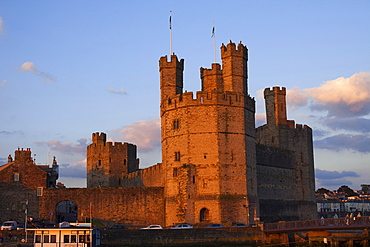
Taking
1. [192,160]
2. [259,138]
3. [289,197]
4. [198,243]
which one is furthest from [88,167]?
[198,243]

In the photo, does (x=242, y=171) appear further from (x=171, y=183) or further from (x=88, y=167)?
(x=88, y=167)

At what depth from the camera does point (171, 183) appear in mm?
53719

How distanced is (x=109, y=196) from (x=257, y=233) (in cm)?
1658

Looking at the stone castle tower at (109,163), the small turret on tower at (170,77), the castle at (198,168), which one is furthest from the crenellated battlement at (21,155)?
the stone castle tower at (109,163)

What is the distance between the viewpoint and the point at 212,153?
52094mm

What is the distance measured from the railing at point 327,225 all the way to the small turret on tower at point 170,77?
17.4 meters

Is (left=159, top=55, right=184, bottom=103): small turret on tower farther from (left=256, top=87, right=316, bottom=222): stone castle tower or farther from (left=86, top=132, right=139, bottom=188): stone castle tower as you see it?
(left=86, top=132, right=139, bottom=188): stone castle tower

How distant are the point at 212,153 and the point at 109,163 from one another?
34.7m

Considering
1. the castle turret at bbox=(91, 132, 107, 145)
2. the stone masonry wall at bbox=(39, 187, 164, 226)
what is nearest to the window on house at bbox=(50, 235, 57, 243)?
the stone masonry wall at bbox=(39, 187, 164, 226)

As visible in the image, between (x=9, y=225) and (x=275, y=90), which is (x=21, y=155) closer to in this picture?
(x=9, y=225)

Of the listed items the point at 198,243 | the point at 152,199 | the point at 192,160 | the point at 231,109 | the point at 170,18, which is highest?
the point at 170,18

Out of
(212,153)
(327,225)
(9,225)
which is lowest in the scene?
(327,225)

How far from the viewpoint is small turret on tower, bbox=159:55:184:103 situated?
2258 inches

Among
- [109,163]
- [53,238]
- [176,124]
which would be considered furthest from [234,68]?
[109,163]
